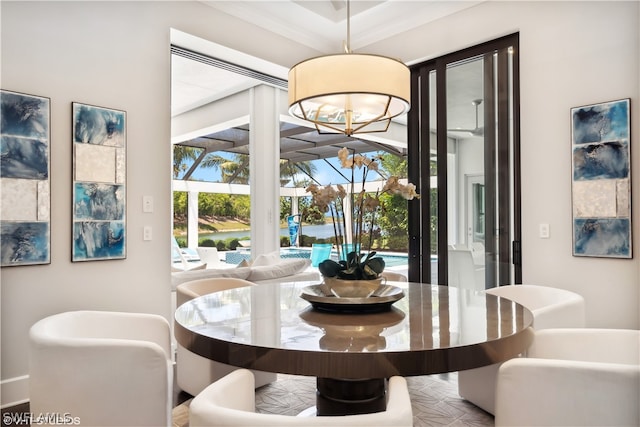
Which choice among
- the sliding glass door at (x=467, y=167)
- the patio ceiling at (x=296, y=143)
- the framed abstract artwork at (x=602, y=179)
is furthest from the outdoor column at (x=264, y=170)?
the framed abstract artwork at (x=602, y=179)

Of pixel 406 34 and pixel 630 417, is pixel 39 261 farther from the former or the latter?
pixel 406 34

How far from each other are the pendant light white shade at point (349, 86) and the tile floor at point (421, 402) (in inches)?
61.9

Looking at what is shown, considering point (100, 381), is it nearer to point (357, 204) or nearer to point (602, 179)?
point (357, 204)

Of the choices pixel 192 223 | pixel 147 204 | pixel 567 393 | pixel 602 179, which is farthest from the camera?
pixel 192 223

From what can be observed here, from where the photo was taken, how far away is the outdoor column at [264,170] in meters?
5.43

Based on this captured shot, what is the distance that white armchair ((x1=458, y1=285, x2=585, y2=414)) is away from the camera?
2010 mm

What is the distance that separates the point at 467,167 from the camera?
3.73m

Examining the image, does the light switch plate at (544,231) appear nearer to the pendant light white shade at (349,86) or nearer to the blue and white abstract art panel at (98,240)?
the pendant light white shade at (349,86)

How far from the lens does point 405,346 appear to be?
1282 mm

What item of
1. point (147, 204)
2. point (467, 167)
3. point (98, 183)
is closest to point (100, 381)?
point (98, 183)

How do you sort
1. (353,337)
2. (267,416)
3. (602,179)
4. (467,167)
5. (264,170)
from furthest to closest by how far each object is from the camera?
(264,170), (467,167), (602,179), (353,337), (267,416)

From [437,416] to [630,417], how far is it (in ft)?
4.23

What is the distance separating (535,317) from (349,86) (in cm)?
134

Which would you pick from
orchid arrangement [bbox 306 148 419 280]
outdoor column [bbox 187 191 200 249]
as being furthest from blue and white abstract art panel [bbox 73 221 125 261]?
outdoor column [bbox 187 191 200 249]
